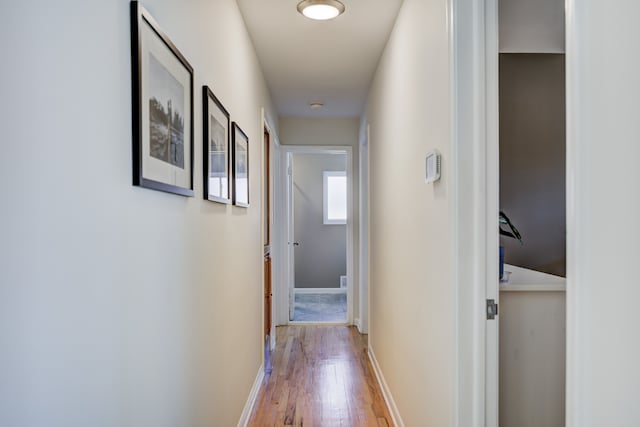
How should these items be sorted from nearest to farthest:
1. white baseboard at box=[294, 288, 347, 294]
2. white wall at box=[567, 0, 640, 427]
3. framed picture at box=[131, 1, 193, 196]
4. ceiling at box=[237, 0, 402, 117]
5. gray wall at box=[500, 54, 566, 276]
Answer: white wall at box=[567, 0, 640, 427], framed picture at box=[131, 1, 193, 196], ceiling at box=[237, 0, 402, 117], gray wall at box=[500, 54, 566, 276], white baseboard at box=[294, 288, 347, 294]

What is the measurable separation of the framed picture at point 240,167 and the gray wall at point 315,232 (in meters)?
4.26

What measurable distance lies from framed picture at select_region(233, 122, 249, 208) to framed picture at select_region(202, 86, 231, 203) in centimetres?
15

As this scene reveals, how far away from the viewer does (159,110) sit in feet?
3.65

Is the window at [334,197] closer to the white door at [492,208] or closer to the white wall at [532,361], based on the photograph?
the white wall at [532,361]

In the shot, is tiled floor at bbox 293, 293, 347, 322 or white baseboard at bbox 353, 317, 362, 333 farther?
tiled floor at bbox 293, 293, 347, 322

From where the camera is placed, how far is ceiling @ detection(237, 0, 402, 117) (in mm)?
2416

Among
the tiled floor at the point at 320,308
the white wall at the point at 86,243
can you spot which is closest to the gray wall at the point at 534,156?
the white wall at the point at 86,243

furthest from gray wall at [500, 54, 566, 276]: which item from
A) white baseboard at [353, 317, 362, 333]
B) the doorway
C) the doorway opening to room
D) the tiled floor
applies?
the doorway opening to room

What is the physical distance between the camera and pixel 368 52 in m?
3.03

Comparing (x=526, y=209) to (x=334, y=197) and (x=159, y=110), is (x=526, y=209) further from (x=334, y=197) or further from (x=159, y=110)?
(x=334, y=197)

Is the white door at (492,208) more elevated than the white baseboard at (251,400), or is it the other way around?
the white door at (492,208)

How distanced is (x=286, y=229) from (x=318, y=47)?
7.81ft

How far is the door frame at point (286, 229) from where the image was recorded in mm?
4824

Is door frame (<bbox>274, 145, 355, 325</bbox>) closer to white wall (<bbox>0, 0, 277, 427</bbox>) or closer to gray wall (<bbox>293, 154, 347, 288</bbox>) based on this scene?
gray wall (<bbox>293, 154, 347, 288</bbox>)
